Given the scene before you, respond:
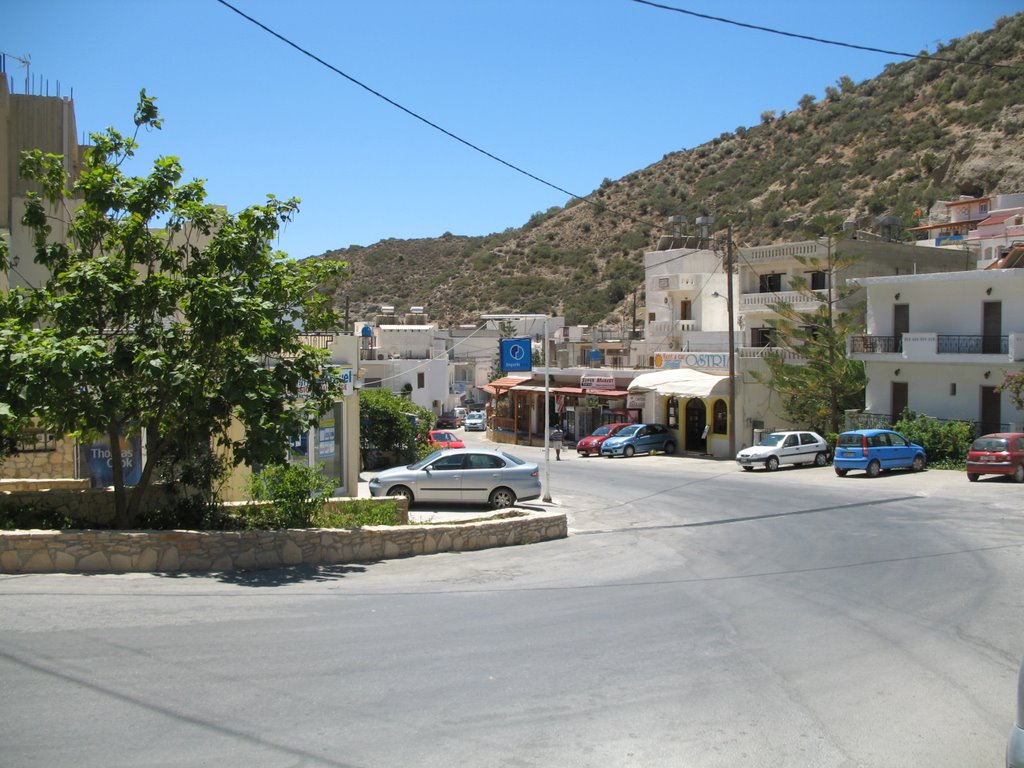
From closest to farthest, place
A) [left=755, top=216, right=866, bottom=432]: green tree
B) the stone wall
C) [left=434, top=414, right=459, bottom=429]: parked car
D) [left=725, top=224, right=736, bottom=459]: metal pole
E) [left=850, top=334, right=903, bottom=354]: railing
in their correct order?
the stone wall < [left=850, top=334, right=903, bottom=354]: railing < [left=725, top=224, right=736, bottom=459]: metal pole < [left=755, top=216, right=866, bottom=432]: green tree < [left=434, top=414, right=459, bottom=429]: parked car

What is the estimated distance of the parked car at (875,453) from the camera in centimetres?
3116

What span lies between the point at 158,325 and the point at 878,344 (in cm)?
3211

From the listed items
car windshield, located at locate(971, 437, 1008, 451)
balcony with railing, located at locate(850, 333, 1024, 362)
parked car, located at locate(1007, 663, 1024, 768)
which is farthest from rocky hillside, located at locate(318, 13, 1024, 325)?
parked car, located at locate(1007, 663, 1024, 768)

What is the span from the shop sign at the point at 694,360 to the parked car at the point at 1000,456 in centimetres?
1679

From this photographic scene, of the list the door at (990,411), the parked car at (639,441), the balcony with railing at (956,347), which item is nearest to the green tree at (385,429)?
the parked car at (639,441)

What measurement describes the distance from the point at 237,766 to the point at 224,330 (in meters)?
7.59

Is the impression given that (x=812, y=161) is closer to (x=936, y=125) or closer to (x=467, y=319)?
(x=936, y=125)

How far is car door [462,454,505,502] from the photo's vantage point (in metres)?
22.2

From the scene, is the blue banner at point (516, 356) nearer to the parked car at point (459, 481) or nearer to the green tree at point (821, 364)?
the parked car at point (459, 481)

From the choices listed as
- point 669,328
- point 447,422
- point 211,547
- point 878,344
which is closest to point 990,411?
point 878,344

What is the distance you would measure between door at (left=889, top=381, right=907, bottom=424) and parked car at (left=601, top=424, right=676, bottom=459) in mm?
10759

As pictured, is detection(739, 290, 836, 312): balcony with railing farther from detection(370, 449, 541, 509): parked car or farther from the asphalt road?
the asphalt road

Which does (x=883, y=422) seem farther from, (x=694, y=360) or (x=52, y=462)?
(x=52, y=462)

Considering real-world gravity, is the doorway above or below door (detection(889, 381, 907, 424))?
above
